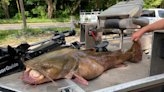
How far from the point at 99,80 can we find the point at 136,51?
0.98m

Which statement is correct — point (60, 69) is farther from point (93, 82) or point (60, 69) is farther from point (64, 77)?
→ point (93, 82)

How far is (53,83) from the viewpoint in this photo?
1470 mm

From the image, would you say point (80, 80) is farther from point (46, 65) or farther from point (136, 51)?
point (136, 51)

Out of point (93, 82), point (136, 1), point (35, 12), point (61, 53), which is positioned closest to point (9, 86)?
point (61, 53)

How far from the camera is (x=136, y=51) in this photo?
2.36 metres

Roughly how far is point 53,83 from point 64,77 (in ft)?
0.49

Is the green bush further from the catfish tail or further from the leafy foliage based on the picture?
the catfish tail

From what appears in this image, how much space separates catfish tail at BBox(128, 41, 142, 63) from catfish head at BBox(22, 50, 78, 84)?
49.6 inches

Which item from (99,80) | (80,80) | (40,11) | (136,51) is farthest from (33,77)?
(40,11)

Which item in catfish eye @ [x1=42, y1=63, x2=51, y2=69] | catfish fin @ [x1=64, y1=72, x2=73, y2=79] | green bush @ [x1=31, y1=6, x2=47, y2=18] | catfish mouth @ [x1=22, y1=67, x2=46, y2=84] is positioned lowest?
catfish fin @ [x1=64, y1=72, x2=73, y2=79]

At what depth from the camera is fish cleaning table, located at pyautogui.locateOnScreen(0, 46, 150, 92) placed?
1354 millimetres

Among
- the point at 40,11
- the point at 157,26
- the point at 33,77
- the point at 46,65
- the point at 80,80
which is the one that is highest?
the point at 40,11

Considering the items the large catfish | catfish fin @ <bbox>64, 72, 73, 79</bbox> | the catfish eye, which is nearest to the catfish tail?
the large catfish

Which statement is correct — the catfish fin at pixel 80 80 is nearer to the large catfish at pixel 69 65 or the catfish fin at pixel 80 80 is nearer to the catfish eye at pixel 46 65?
the large catfish at pixel 69 65
